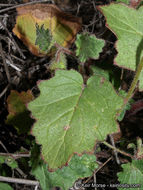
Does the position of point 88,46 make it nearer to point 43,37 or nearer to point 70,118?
point 43,37

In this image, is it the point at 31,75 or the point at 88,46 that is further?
the point at 31,75

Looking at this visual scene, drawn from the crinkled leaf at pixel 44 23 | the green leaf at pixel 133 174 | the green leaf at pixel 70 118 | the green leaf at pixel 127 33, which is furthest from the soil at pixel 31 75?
the green leaf at pixel 70 118

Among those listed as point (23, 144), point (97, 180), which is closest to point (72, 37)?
point (23, 144)

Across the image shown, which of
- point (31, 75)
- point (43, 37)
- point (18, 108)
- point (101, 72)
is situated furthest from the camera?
point (31, 75)

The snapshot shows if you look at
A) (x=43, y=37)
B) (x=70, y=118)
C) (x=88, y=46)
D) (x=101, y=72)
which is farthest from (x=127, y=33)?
(x=70, y=118)

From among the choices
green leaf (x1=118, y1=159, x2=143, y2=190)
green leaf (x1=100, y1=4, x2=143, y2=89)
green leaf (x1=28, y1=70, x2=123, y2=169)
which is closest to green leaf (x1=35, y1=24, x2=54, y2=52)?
green leaf (x1=28, y1=70, x2=123, y2=169)

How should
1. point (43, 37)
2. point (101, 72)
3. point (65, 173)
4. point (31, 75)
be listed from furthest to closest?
point (31, 75) → point (101, 72) → point (65, 173) → point (43, 37)

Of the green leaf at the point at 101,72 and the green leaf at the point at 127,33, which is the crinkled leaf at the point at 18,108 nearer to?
the green leaf at the point at 101,72

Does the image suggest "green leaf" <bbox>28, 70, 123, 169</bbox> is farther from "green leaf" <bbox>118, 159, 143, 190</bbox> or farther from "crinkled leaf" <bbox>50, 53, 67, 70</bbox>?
"green leaf" <bbox>118, 159, 143, 190</bbox>

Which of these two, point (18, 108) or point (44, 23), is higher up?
point (44, 23)
